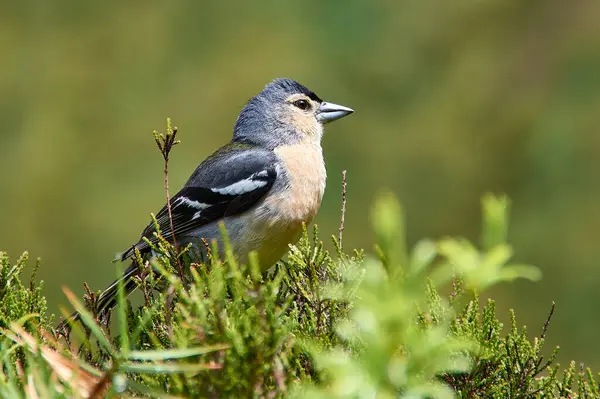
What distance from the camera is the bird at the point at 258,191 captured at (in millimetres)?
2773

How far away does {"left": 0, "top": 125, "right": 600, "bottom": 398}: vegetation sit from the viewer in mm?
664

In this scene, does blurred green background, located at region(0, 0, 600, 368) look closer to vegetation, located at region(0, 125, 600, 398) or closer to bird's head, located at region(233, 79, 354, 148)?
bird's head, located at region(233, 79, 354, 148)

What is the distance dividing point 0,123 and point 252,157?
3.96 m

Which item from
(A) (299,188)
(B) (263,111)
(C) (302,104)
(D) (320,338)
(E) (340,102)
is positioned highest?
(E) (340,102)

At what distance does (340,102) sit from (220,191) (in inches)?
125

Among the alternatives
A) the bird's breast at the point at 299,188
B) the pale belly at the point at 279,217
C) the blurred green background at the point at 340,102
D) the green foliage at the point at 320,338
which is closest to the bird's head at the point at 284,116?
the bird's breast at the point at 299,188

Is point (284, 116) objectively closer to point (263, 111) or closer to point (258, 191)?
point (263, 111)

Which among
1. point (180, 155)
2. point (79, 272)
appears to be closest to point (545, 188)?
point (180, 155)

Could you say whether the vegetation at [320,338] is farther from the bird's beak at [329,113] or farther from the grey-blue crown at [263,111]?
the bird's beak at [329,113]

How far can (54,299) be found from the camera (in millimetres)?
5289

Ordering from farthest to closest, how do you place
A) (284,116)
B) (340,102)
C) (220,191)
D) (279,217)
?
(340,102), (284,116), (220,191), (279,217)

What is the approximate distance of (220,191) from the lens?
3012mm

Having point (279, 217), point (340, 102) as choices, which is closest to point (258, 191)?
point (279, 217)

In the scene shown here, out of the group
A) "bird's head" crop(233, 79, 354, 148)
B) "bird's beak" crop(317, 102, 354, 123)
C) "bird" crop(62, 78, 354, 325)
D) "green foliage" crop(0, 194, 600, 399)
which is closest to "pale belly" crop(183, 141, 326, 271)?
"bird" crop(62, 78, 354, 325)
